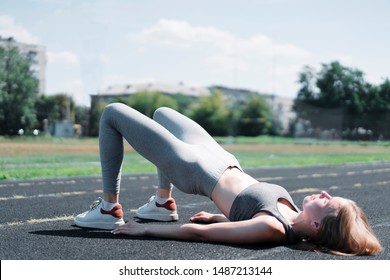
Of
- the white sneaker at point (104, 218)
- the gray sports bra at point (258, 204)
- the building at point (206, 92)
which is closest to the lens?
the gray sports bra at point (258, 204)

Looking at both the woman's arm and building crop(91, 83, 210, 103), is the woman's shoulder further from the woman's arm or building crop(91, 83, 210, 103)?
building crop(91, 83, 210, 103)

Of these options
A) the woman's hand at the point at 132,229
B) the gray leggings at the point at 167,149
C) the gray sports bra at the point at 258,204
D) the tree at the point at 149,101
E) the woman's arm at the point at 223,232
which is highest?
the tree at the point at 149,101

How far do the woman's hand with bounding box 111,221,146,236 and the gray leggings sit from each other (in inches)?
10.2

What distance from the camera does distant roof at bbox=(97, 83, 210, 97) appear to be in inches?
2717

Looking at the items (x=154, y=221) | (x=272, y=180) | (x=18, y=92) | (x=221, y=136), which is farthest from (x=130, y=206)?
(x=221, y=136)

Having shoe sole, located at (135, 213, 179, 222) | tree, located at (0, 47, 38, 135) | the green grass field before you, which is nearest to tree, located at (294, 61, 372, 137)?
the green grass field

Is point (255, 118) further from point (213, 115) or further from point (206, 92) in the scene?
point (206, 92)

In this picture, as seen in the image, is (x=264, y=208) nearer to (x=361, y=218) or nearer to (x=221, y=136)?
(x=361, y=218)

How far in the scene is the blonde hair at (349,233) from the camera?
271 cm

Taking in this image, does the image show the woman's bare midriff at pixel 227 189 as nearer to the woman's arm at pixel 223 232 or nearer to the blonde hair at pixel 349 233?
the woman's arm at pixel 223 232

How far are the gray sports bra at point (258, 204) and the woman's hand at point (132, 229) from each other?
492 millimetres

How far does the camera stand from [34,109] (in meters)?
13.6

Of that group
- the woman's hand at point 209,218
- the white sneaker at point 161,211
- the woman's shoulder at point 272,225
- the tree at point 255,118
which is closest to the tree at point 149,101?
the tree at point 255,118

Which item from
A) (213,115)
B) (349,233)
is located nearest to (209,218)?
(349,233)
